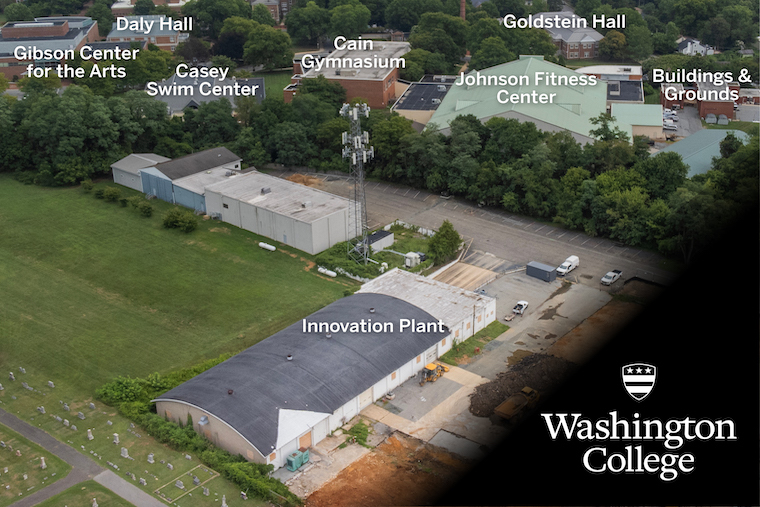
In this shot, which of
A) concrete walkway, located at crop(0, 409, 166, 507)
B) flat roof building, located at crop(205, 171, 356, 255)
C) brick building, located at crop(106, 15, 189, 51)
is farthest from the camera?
brick building, located at crop(106, 15, 189, 51)

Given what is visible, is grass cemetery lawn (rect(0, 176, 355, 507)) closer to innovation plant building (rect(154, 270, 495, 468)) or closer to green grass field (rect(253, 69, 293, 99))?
innovation plant building (rect(154, 270, 495, 468))

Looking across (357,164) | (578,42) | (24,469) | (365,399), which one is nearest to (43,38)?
(578,42)

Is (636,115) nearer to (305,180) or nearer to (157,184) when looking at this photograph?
(305,180)

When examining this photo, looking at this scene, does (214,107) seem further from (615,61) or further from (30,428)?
(615,61)

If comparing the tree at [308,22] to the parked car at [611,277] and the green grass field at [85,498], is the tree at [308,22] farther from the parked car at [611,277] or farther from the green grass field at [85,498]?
the green grass field at [85,498]

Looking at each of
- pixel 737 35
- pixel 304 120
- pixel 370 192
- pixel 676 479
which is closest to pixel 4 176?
pixel 304 120

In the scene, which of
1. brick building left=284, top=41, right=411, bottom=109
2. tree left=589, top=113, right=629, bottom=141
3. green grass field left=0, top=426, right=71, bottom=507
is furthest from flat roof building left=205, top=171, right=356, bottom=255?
brick building left=284, top=41, right=411, bottom=109
